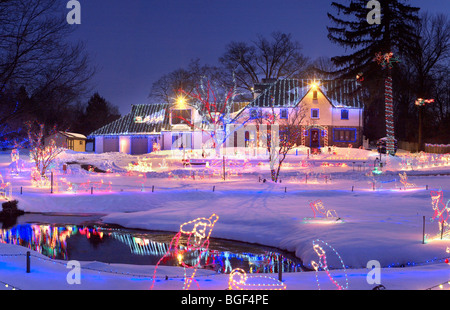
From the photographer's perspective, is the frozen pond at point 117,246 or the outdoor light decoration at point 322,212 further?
the outdoor light decoration at point 322,212

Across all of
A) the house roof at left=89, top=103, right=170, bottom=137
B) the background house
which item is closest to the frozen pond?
the background house

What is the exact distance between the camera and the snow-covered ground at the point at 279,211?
9055 millimetres

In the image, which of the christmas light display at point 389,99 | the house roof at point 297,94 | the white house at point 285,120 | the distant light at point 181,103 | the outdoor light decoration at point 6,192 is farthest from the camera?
the distant light at point 181,103

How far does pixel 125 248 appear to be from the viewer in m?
14.8

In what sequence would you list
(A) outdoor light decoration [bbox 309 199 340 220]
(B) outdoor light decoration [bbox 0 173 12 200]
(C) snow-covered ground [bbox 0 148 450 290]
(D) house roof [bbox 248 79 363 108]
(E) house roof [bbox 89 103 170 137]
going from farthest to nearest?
(E) house roof [bbox 89 103 170 137], (D) house roof [bbox 248 79 363 108], (B) outdoor light decoration [bbox 0 173 12 200], (A) outdoor light decoration [bbox 309 199 340 220], (C) snow-covered ground [bbox 0 148 450 290]

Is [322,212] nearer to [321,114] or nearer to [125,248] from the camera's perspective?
[125,248]

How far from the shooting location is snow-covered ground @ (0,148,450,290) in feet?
29.7

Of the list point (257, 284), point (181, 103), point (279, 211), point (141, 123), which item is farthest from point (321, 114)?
point (257, 284)

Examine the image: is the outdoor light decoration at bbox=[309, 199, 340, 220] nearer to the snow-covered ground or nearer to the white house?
the snow-covered ground

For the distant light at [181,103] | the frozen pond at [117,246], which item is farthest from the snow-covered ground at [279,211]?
the distant light at [181,103]

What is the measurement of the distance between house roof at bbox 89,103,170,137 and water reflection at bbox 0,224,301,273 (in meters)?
38.2

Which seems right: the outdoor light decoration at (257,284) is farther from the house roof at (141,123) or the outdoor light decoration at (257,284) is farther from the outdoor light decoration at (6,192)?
the house roof at (141,123)

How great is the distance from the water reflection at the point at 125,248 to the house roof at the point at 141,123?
→ 38227 millimetres
